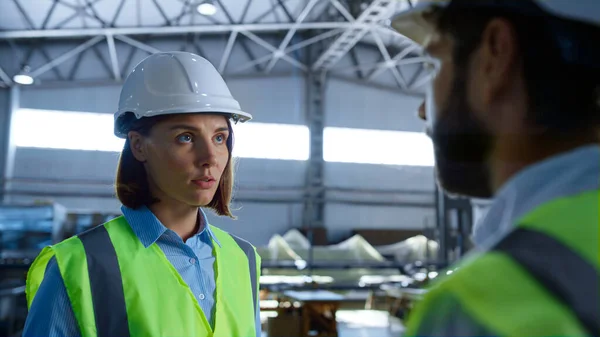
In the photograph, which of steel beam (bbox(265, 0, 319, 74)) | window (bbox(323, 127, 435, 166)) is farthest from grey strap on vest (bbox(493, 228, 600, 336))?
window (bbox(323, 127, 435, 166))

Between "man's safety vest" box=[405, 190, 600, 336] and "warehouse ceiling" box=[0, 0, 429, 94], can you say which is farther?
"warehouse ceiling" box=[0, 0, 429, 94]

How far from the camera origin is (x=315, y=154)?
1688cm

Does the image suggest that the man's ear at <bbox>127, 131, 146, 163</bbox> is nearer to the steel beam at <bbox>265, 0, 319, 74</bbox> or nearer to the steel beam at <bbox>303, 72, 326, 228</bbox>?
the steel beam at <bbox>265, 0, 319, 74</bbox>

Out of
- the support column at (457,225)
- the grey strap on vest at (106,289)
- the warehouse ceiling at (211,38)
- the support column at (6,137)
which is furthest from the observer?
the support column at (6,137)

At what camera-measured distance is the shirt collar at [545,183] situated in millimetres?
590

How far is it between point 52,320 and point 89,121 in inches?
592

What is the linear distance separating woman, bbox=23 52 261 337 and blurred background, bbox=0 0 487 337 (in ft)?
29.0

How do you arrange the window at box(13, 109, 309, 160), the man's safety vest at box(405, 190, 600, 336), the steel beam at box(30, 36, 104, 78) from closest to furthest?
the man's safety vest at box(405, 190, 600, 336) → the steel beam at box(30, 36, 104, 78) → the window at box(13, 109, 309, 160)

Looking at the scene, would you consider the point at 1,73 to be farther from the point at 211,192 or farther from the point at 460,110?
the point at 460,110

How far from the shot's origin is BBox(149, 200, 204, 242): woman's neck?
187 cm

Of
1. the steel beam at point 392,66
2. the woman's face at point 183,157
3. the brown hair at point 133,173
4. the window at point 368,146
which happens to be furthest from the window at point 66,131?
the woman's face at point 183,157

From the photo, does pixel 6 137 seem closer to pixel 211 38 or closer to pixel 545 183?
pixel 211 38

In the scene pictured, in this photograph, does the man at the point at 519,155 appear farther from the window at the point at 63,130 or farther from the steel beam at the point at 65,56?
the window at the point at 63,130

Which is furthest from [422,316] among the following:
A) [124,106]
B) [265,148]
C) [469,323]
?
[265,148]
